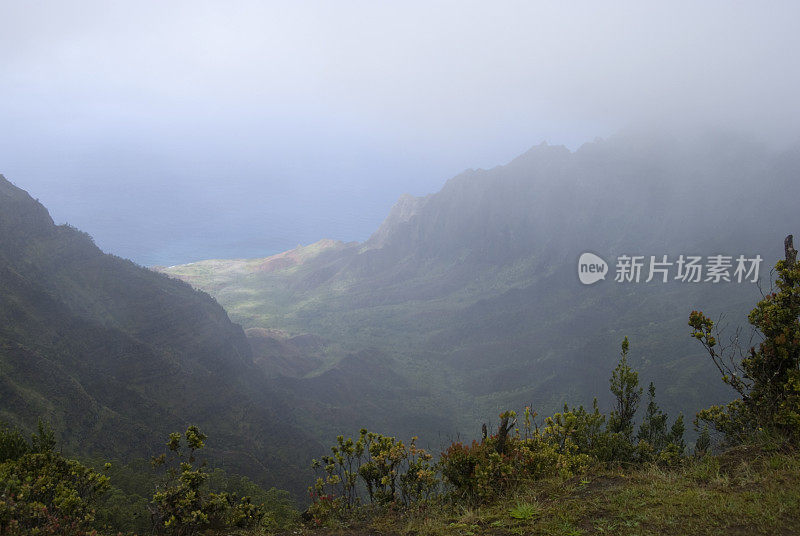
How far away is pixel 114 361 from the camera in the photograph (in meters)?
67.4

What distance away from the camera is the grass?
6629 mm

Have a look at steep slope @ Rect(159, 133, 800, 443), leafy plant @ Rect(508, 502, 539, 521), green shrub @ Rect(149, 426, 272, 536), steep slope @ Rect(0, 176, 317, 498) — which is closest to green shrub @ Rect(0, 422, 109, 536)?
green shrub @ Rect(149, 426, 272, 536)

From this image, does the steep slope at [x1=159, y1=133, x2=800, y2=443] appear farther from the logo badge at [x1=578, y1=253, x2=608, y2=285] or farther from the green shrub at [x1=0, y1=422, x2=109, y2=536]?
the green shrub at [x1=0, y1=422, x2=109, y2=536]

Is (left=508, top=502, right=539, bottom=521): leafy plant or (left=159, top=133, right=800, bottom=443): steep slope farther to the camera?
(left=159, top=133, right=800, bottom=443): steep slope

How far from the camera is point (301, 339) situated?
14362 cm

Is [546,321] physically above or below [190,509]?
above

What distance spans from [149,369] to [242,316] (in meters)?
106

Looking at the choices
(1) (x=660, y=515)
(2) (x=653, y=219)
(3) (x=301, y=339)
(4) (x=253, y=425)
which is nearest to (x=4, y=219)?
(4) (x=253, y=425)

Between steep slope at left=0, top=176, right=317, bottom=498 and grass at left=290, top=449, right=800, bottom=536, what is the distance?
166 feet

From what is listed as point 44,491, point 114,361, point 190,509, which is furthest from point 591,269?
point 44,491

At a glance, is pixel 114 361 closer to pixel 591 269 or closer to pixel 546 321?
pixel 546 321

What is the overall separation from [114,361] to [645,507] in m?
78.3

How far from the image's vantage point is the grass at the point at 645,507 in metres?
6.63

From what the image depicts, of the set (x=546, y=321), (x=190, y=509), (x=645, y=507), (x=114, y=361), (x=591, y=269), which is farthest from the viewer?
(x=591, y=269)
